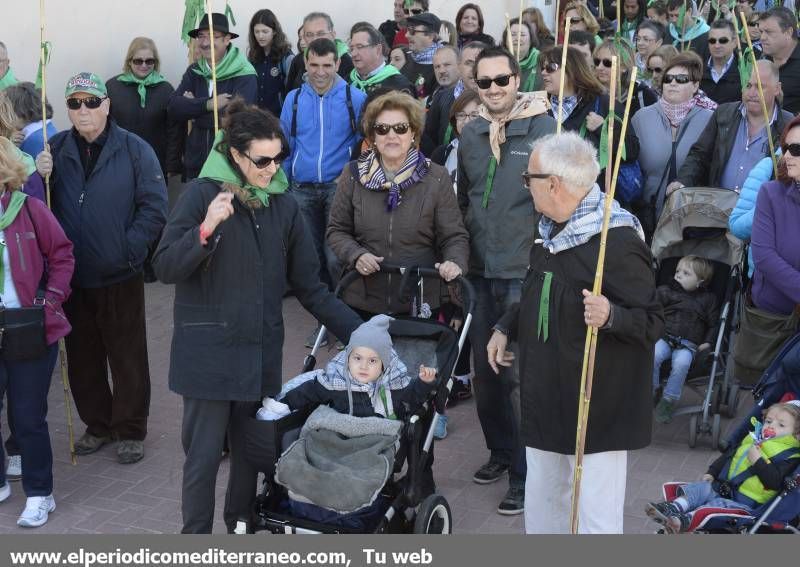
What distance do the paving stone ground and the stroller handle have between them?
1.16 metres

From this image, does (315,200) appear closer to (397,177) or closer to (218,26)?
(218,26)

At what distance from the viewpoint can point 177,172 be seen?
33.4 ft

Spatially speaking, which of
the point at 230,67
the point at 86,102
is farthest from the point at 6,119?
the point at 230,67

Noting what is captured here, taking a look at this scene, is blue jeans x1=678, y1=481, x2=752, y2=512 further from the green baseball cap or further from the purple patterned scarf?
the green baseball cap

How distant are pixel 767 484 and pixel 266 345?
7.58 feet

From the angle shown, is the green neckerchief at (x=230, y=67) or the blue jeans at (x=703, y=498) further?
the green neckerchief at (x=230, y=67)

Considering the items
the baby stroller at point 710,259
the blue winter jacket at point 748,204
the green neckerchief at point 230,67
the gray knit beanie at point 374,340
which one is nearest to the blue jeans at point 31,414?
the gray knit beanie at point 374,340

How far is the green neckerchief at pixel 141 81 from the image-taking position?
9.84 metres

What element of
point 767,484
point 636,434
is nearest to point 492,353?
point 636,434

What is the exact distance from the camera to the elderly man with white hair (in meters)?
4.17

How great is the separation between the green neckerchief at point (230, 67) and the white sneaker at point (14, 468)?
4085mm

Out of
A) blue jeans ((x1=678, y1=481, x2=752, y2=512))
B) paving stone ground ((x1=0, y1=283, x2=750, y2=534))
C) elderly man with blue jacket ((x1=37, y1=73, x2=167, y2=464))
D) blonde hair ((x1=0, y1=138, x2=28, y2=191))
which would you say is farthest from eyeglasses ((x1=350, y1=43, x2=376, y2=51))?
blue jeans ((x1=678, y1=481, x2=752, y2=512))

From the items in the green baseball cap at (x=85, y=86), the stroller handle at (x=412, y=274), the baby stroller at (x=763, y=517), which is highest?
the green baseball cap at (x=85, y=86)

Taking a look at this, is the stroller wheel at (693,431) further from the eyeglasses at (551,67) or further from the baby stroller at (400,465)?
the eyeglasses at (551,67)
